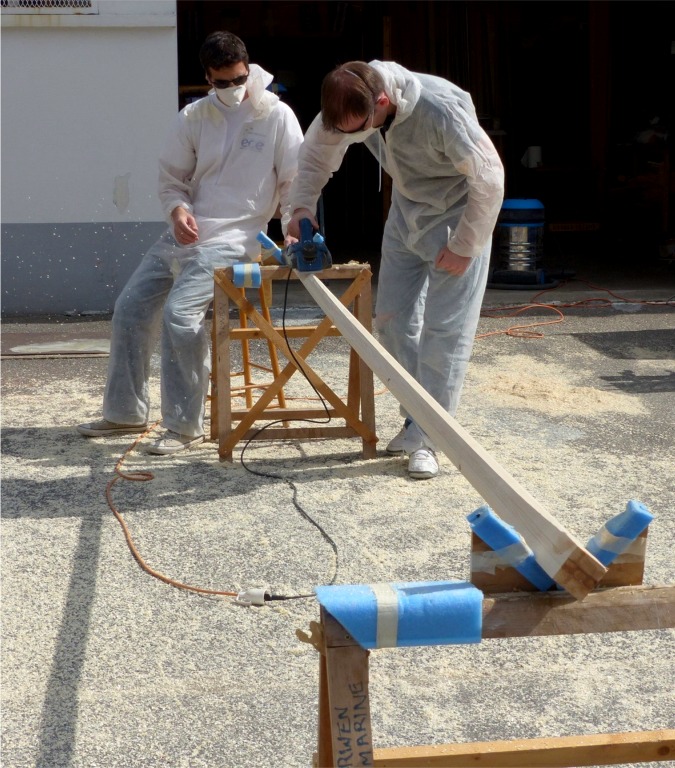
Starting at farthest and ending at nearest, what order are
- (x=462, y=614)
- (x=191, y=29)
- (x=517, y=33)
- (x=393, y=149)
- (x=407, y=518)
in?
(x=517, y=33) < (x=191, y=29) < (x=393, y=149) < (x=407, y=518) < (x=462, y=614)

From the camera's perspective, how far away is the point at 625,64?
12.6m

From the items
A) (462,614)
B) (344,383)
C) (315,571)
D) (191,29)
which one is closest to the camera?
(462,614)

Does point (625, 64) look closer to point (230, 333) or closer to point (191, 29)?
point (191, 29)

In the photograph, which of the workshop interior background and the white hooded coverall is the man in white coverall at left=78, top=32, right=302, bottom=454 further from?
the workshop interior background

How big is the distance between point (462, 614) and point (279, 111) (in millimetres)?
3674

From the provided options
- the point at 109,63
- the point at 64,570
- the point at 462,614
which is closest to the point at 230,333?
the point at 64,570

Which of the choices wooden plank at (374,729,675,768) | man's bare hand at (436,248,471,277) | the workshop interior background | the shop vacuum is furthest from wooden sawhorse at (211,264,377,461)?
the workshop interior background

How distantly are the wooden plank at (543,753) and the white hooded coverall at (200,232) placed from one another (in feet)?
10.2

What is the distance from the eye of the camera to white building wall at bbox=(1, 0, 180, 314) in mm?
7957

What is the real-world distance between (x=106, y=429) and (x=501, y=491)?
3468 millimetres

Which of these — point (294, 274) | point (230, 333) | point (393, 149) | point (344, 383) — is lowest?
point (344, 383)

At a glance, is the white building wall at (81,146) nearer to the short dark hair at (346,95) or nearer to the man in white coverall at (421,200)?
the man in white coverall at (421,200)

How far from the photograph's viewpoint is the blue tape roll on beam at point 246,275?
4.41m

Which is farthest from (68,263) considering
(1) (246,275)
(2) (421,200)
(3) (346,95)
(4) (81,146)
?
(3) (346,95)
